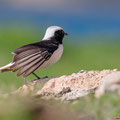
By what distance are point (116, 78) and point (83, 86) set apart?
1.80 m

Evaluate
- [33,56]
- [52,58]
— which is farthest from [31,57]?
[52,58]

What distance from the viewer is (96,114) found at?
5480mm

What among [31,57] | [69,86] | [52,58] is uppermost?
[31,57]

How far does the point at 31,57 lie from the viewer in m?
9.37

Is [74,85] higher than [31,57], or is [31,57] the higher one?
[31,57]

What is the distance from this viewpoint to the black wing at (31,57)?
9102 mm

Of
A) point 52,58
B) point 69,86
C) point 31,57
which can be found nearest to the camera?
point 69,86

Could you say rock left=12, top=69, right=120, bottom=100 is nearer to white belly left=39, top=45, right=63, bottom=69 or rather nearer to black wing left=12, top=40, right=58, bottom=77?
black wing left=12, top=40, right=58, bottom=77

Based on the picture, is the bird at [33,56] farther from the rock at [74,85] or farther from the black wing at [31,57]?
the rock at [74,85]

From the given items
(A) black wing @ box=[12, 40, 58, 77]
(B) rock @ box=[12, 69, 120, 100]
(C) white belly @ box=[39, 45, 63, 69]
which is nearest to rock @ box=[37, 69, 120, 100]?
(B) rock @ box=[12, 69, 120, 100]

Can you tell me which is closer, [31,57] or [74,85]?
[74,85]

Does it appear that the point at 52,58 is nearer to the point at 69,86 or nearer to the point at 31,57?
the point at 31,57

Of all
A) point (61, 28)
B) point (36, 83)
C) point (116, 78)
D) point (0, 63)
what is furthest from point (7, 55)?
point (116, 78)

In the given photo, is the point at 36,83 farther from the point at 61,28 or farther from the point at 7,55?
the point at 7,55
